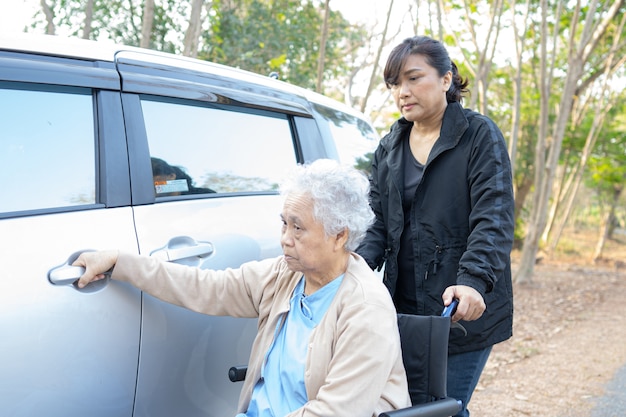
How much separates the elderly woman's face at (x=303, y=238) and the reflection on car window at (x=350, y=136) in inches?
47.1

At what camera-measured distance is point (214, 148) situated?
110 inches

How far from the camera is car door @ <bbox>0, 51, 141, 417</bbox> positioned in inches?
76.0

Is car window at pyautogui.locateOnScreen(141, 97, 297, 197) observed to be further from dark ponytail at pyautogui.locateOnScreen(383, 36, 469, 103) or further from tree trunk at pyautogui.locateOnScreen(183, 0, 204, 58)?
tree trunk at pyautogui.locateOnScreen(183, 0, 204, 58)

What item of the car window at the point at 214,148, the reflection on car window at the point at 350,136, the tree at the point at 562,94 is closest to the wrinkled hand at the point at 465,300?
the car window at the point at 214,148

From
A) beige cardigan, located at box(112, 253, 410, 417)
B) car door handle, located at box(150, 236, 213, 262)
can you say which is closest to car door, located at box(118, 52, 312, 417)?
car door handle, located at box(150, 236, 213, 262)

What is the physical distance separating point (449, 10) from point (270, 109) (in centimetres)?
775

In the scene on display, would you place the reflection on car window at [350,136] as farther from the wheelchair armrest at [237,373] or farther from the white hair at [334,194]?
the wheelchair armrest at [237,373]

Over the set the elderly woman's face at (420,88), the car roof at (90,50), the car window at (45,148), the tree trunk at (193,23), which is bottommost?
the car window at (45,148)

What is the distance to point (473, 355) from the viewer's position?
262cm

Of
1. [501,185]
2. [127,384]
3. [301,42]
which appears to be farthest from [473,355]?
[301,42]

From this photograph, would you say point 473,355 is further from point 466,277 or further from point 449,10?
point 449,10

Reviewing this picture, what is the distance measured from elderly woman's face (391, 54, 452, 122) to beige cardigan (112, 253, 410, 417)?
681 mm

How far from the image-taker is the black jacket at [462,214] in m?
2.50

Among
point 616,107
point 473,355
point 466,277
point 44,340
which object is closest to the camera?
point 44,340
